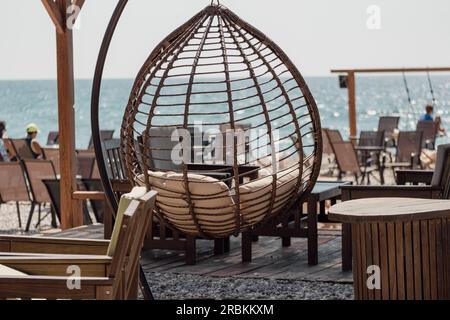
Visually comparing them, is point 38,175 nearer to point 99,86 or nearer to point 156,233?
point 156,233

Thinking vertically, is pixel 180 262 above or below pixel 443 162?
below

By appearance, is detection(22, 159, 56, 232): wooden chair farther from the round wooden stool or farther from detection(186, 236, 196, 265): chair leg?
the round wooden stool

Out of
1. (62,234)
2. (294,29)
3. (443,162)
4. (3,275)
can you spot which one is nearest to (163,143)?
(62,234)

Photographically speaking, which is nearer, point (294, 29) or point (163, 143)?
point (163, 143)

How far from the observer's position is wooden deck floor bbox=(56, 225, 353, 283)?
6965mm

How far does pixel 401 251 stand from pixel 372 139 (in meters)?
10.2

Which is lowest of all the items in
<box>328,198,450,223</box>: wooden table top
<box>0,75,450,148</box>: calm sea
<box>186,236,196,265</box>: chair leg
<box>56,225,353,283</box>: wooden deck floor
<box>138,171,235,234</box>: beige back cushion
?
<box>0,75,450,148</box>: calm sea

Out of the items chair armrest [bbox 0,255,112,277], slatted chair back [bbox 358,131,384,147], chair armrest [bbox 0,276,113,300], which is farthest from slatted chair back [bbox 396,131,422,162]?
chair armrest [bbox 0,276,113,300]

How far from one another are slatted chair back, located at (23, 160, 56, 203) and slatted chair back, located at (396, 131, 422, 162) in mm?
5500

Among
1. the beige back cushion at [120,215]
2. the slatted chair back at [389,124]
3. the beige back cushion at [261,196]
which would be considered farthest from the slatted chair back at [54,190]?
the slatted chair back at [389,124]

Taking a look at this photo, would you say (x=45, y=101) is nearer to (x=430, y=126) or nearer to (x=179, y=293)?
(x=430, y=126)

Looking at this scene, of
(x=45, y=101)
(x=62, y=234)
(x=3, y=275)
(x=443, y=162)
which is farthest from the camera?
(x=45, y=101)

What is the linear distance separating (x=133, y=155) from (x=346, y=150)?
6.75 m

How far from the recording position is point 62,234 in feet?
27.7
